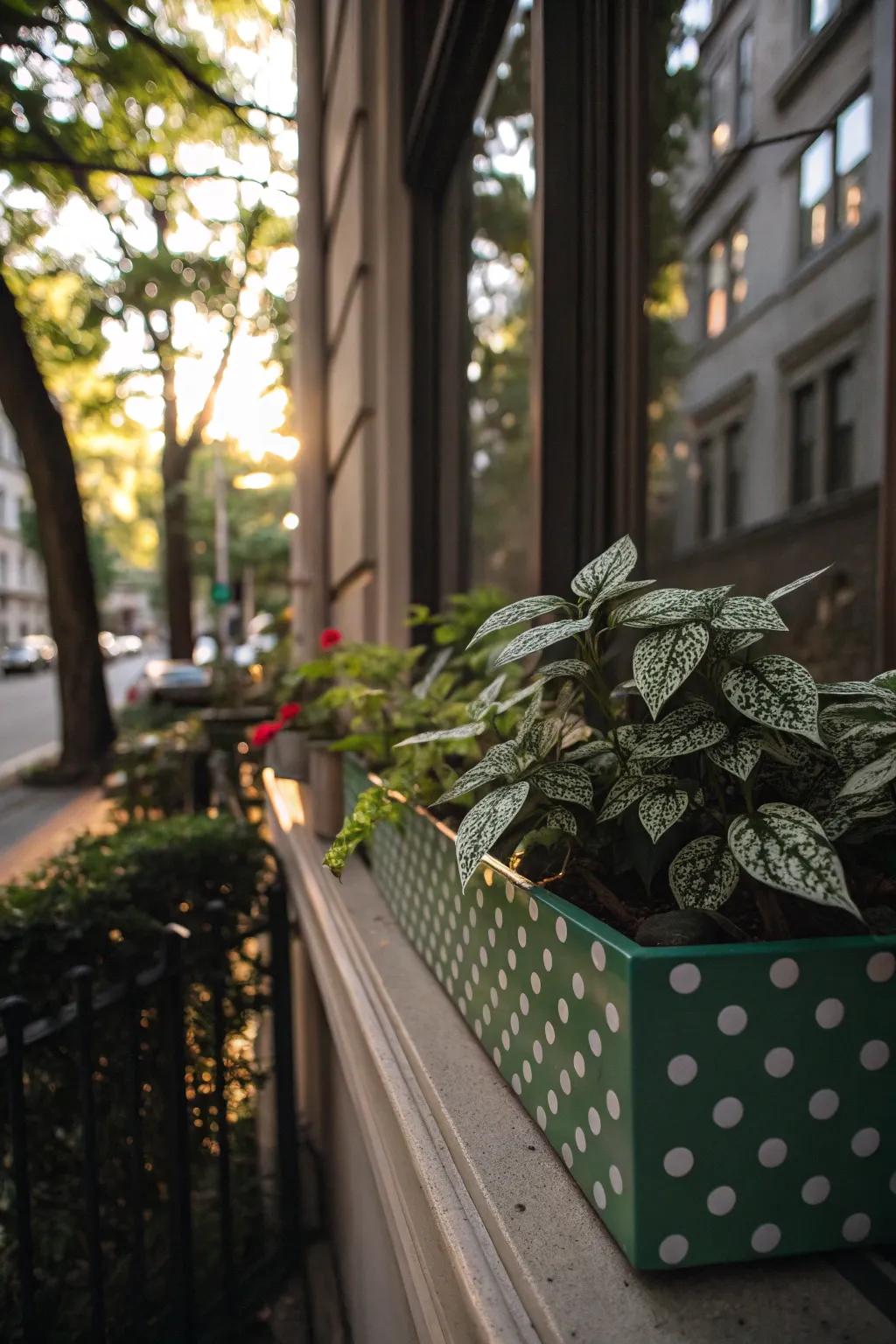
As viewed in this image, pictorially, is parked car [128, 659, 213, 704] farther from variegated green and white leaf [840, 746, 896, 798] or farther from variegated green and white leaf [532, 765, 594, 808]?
variegated green and white leaf [840, 746, 896, 798]

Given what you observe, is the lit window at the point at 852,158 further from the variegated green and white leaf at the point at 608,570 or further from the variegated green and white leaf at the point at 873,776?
the variegated green and white leaf at the point at 873,776

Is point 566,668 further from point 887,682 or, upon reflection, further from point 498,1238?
point 498,1238

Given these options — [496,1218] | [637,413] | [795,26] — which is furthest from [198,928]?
[795,26]

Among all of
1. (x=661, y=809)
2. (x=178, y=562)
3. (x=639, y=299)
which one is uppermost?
(x=178, y=562)

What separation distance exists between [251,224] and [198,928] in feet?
28.9

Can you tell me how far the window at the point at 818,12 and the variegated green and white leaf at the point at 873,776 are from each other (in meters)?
1.14

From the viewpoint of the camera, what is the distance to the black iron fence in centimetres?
197

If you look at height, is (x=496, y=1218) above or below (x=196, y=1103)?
above

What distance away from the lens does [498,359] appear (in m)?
2.96

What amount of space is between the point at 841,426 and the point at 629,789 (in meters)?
0.77

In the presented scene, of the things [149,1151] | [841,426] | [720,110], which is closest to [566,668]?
[841,426]

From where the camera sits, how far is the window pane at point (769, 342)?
1318 mm

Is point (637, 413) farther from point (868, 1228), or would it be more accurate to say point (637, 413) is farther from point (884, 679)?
point (868, 1228)

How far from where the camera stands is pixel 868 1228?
0.77m
